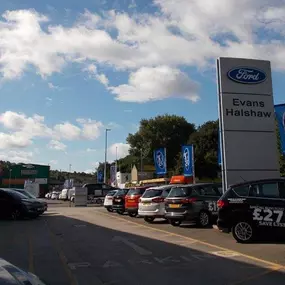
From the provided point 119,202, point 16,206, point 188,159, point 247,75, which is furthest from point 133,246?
point 188,159

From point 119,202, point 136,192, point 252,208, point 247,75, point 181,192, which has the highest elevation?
point 247,75

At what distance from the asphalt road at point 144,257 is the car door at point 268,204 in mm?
618

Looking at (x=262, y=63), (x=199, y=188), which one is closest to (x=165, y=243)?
(x=199, y=188)

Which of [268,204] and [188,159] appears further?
[188,159]

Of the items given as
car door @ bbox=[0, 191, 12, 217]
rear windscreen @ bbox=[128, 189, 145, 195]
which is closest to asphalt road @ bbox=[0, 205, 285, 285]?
car door @ bbox=[0, 191, 12, 217]

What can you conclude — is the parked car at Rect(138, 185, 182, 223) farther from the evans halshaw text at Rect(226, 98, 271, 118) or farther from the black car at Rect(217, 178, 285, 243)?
the black car at Rect(217, 178, 285, 243)

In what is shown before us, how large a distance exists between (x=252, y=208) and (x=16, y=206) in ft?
45.9

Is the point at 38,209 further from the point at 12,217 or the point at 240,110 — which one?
the point at 240,110

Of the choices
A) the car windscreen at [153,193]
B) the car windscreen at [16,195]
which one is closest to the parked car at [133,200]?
the car windscreen at [153,193]

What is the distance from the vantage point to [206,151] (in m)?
66.8

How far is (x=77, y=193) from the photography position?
38.5 metres

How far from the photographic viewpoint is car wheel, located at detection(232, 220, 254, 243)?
1109cm

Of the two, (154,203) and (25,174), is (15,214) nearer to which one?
(154,203)

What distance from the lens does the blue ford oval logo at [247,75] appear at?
18.2 meters
